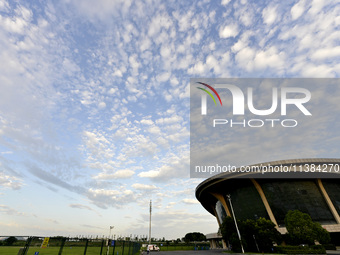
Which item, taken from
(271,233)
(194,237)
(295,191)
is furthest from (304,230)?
(194,237)

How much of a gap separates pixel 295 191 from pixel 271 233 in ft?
52.1

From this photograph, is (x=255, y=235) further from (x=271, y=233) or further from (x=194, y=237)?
(x=194, y=237)

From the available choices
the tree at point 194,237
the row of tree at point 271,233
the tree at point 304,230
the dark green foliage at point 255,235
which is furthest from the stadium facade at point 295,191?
the tree at point 194,237

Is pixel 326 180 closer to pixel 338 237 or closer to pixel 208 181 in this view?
pixel 338 237

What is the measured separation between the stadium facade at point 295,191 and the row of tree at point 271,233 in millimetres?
8532

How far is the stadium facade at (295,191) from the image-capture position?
139 ft

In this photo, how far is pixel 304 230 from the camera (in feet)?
104

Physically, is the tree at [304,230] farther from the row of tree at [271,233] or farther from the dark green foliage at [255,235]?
the dark green foliage at [255,235]

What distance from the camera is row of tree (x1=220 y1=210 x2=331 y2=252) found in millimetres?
31562

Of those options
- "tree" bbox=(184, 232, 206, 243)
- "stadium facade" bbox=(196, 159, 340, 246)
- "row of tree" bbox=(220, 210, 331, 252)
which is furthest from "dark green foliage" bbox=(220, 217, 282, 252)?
"tree" bbox=(184, 232, 206, 243)

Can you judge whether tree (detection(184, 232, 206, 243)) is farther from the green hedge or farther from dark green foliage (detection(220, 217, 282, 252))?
the green hedge

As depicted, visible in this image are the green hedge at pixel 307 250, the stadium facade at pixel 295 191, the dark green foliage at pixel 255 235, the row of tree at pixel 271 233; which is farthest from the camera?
the stadium facade at pixel 295 191

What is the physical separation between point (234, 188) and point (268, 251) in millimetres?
20998

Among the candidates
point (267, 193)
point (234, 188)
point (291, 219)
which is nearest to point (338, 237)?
point (267, 193)
